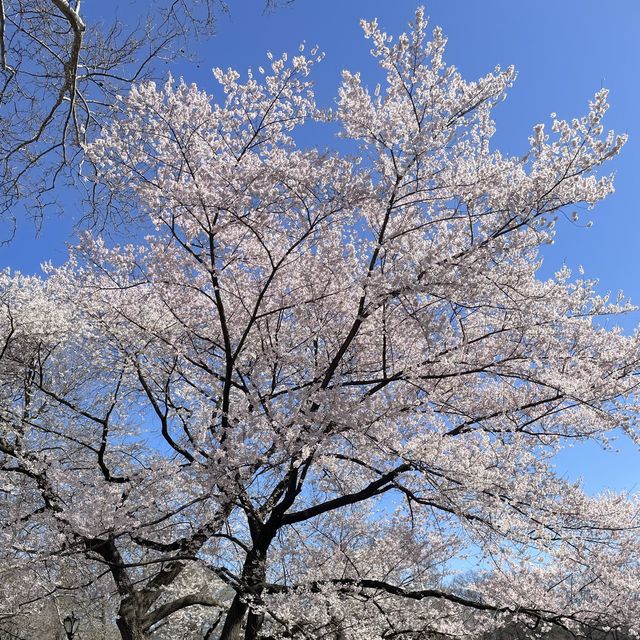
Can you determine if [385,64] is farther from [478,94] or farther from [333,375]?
[333,375]

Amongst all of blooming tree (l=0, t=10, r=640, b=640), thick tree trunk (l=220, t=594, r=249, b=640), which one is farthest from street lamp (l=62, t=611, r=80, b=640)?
thick tree trunk (l=220, t=594, r=249, b=640)

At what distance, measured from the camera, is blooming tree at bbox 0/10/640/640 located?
211 inches

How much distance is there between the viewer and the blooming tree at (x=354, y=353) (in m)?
5.35

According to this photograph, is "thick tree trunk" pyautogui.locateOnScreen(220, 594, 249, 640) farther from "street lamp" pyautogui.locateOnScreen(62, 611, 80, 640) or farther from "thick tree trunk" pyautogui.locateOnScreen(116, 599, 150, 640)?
"street lamp" pyautogui.locateOnScreen(62, 611, 80, 640)

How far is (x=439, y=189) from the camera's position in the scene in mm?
5688

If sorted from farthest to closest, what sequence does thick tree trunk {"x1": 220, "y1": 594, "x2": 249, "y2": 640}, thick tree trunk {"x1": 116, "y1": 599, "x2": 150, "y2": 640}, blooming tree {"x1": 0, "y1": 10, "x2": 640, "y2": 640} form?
thick tree trunk {"x1": 116, "y1": 599, "x2": 150, "y2": 640}, thick tree trunk {"x1": 220, "y1": 594, "x2": 249, "y2": 640}, blooming tree {"x1": 0, "y1": 10, "x2": 640, "y2": 640}

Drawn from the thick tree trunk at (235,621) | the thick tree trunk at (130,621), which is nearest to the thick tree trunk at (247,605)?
the thick tree trunk at (235,621)

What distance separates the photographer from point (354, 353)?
7.25 metres

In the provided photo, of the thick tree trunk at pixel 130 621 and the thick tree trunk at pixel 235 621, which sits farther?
the thick tree trunk at pixel 130 621

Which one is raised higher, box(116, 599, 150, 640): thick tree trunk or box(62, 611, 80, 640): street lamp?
box(62, 611, 80, 640): street lamp

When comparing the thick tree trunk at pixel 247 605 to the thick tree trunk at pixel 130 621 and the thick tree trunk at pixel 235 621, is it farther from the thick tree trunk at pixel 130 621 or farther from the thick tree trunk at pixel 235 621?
the thick tree trunk at pixel 130 621

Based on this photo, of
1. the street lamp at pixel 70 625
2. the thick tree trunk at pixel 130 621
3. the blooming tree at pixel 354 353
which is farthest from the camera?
the street lamp at pixel 70 625

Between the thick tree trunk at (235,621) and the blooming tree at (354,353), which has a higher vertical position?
the blooming tree at (354,353)

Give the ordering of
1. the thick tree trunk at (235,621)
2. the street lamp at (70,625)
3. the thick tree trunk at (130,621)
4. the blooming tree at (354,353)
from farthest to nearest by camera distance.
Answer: the street lamp at (70,625) → the thick tree trunk at (130,621) → the thick tree trunk at (235,621) → the blooming tree at (354,353)
